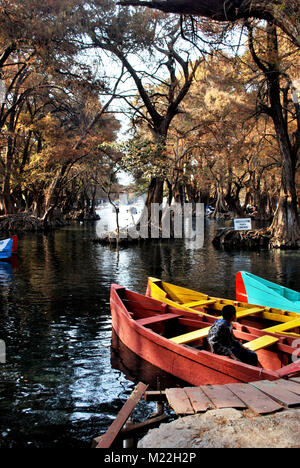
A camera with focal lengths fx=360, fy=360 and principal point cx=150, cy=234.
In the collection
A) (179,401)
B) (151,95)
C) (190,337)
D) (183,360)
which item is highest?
(151,95)

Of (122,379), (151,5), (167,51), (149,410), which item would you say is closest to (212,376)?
(149,410)

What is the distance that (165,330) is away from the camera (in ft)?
26.1

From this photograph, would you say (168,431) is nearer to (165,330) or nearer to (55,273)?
(165,330)

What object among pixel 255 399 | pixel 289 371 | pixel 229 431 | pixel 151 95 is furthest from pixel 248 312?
pixel 151 95

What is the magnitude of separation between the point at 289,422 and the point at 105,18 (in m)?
18.9

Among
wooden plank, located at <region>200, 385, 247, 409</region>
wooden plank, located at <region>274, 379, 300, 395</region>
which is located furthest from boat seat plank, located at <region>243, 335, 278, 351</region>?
wooden plank, located at <region>200, 385, 247, 409</region>

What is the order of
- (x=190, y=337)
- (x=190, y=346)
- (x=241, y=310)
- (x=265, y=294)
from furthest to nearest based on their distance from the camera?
1. (x=265, y=294)
2. (x=241, y=310)
3. (x=190, y=346)
4. (x=190, y=337)

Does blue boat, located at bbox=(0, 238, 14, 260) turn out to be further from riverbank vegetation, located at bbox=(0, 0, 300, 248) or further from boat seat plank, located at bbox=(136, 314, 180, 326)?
boat seat plank, located at bbox=(136, 314, 180, 326)

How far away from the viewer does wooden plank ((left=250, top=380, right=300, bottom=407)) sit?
13.3ft

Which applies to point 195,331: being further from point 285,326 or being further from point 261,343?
point 285,326

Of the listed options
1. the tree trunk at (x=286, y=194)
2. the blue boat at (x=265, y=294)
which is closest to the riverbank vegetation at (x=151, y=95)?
the tree trunk at (x=286, y=194)

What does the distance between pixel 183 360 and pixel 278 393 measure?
211 centimetres

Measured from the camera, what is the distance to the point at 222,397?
4230mm

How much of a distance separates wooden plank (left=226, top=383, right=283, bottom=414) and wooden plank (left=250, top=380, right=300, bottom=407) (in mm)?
68
